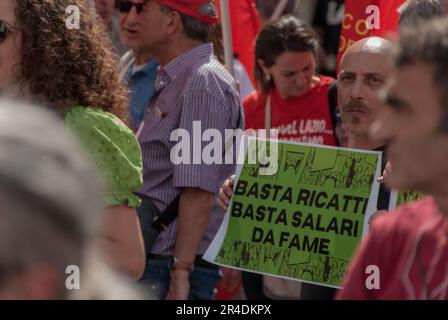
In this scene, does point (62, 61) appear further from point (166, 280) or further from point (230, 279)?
point (230, 279)

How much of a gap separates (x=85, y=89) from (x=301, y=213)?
3.94ft

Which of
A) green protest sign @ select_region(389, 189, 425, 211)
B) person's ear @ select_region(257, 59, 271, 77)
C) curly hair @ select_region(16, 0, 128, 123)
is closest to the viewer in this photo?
curly hair @ select_region(16, 0, 128, 123)

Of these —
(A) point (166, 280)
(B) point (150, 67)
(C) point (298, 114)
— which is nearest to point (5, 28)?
(A) point (166, 280)

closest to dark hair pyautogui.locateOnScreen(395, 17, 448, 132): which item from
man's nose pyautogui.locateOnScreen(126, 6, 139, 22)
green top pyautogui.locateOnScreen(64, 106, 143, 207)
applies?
green top pyautogui.locateOnScreen(64, 106, 143, 207)

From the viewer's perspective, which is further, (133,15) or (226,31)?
(226,31)

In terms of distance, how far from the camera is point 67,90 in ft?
11.4

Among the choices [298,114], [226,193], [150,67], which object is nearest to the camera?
[226,193]

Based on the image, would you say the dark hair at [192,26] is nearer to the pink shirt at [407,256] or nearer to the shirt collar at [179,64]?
the shirt collar at [179,64]

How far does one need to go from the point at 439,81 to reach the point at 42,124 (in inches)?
33.6

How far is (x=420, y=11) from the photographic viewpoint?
459 cm

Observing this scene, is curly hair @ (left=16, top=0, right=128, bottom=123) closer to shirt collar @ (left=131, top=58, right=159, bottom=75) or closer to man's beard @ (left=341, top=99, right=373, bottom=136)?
man's beard @ (left=341, top=99, right=373, bottom=136)

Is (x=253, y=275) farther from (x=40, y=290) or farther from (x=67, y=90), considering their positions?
(x=40, y=290)

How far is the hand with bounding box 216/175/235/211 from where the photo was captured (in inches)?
180
